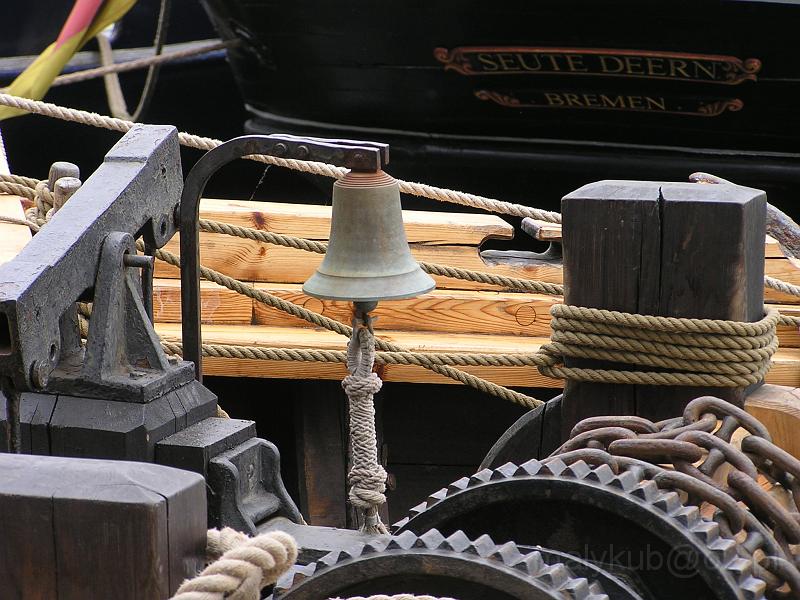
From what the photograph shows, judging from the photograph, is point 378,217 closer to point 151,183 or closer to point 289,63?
point 151,183

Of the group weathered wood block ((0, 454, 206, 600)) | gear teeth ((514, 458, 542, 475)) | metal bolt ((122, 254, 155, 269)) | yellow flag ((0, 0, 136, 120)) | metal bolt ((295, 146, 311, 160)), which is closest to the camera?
weathered wood block ((0, 454, 206, 600))

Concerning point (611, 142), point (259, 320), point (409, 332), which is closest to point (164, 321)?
point (259, 320)

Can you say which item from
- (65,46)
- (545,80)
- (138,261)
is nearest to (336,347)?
(138,261)

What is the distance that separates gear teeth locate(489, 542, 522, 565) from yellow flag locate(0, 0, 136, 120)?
402 centimetres

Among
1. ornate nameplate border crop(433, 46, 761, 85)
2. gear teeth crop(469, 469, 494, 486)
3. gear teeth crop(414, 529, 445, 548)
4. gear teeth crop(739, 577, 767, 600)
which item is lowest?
gear teeth crop(739, 577, 767, 600)

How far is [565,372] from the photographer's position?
1766mm

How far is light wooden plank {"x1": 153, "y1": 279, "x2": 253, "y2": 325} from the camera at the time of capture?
2930mm

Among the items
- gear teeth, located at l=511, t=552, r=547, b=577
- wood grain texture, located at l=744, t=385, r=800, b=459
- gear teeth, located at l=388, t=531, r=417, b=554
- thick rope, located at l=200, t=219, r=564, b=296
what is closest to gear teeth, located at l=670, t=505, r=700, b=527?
gear teeth, located at l=511, t=552, r=547, b=577

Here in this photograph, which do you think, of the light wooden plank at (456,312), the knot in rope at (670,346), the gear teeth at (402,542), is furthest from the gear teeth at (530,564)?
the light wooden plank at (456,312)

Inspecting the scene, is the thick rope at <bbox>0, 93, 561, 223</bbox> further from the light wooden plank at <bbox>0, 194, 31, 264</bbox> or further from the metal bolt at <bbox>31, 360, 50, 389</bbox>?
the metal bolt at <bbox>31, 360, 50, 389</bbox>

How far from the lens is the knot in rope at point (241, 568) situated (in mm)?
1011

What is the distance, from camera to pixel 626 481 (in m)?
1.31

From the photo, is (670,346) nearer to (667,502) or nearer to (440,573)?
(667,502)

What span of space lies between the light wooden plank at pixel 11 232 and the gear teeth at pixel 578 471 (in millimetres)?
1448
